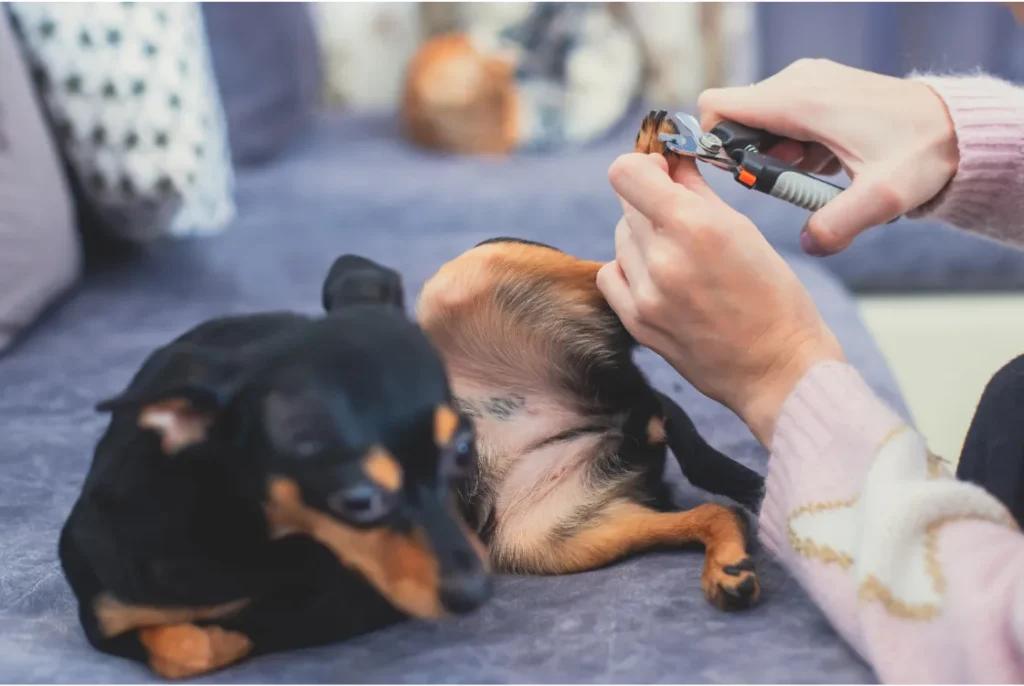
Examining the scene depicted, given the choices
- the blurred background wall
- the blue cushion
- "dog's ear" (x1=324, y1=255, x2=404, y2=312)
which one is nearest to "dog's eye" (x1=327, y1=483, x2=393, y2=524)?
"dog's ear" (x1=324, y1=255, x2=404, y2=312)

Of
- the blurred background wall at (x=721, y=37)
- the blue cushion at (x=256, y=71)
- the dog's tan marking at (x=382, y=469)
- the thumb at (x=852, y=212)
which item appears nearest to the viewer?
the dog's tan marking at (x=382, y=469)

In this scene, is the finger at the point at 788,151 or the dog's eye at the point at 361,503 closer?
the dog's eye at the point at 361,503

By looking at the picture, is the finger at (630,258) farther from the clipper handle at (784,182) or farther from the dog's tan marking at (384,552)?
the dog's tan marking at (384,552)

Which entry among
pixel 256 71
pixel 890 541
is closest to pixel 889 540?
pixel 890 541

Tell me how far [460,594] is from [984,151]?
58 cm

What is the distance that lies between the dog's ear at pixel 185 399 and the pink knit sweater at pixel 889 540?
0.38 metres

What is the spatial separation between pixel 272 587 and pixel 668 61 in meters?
2.02

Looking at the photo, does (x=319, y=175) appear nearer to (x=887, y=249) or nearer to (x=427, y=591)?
(x=887, y=249)

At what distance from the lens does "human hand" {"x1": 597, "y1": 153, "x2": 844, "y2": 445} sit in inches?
27.8

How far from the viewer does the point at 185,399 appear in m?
0.56

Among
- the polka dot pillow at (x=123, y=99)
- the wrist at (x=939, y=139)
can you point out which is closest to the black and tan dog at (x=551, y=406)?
the wrist at (x=939, y=139)

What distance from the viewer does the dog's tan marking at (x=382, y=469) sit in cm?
54

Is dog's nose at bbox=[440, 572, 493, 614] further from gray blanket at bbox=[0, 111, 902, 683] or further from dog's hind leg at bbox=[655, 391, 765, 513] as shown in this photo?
dog's hind leg at bbox=[655, 391, 765, 513]

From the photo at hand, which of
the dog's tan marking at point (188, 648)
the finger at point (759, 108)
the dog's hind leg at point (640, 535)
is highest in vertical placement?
the finger at point (759, 108)
